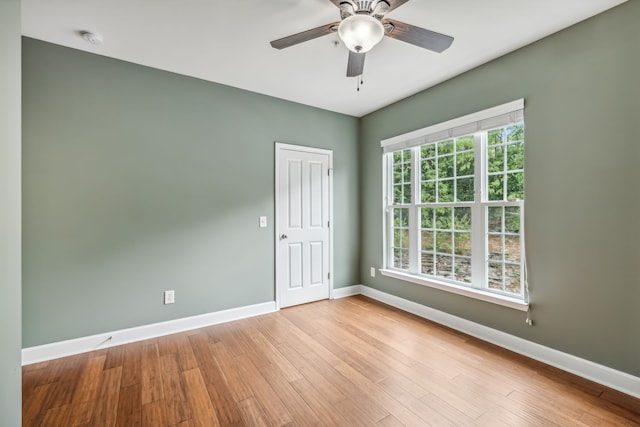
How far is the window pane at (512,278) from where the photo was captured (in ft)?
8.58

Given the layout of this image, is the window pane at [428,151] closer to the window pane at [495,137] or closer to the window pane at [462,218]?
the window pane at [495,137]

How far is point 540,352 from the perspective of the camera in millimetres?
2396

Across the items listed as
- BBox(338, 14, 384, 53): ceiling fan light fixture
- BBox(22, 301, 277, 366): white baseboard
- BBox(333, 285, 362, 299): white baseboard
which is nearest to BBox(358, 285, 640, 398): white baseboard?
BBox(333, 285, 362, 299): white baseboard

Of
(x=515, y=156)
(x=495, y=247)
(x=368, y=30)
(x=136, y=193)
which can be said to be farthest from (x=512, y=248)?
(x=136, y=193)

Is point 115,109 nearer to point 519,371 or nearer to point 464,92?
point 464,92

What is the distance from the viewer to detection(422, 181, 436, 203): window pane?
11.0 ft

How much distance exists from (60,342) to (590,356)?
4226 mm

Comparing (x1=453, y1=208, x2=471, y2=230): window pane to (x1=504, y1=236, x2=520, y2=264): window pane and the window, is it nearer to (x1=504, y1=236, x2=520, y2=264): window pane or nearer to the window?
the window

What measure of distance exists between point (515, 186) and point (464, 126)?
2.55 feet

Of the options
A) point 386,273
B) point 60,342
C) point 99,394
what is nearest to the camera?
point 99,394

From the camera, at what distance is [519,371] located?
2248 mm

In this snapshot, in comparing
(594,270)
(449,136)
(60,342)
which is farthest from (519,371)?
(60,342)

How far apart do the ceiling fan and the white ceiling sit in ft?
0.79

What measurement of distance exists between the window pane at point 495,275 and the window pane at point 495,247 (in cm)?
7
